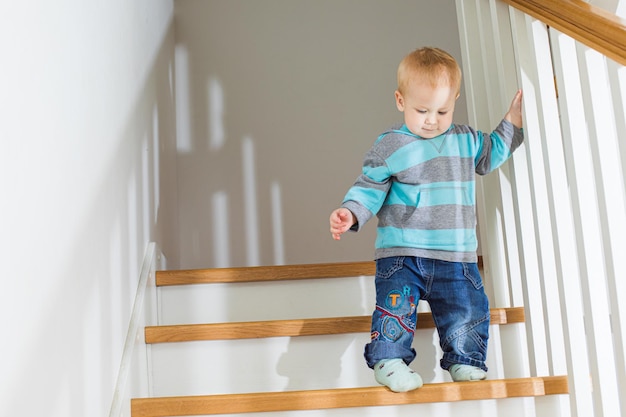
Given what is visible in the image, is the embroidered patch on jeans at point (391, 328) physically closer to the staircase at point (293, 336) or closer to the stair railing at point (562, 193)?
the staircase at point (293, 336)

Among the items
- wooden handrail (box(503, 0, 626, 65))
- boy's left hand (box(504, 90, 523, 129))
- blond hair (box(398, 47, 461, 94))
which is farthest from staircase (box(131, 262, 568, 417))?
wooden handrail (box(503, 0, 626, 65))

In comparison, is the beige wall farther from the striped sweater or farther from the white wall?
the striped sweater

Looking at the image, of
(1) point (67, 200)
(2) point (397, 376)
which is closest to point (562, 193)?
(2) point (397, 376)

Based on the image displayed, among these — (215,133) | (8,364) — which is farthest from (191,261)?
(8,364)

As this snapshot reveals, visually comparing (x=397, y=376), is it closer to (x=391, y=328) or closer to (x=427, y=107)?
(x=391, y=328)

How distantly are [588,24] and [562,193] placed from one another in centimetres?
38

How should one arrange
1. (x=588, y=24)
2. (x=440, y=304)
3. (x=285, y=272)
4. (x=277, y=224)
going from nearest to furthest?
1. (x=588, y=24)
2. (x=440, y=304)
3. (x=285, y=272)
4. (x=277, y=224)

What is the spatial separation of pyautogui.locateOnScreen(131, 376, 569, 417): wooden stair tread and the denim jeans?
0.47 ft

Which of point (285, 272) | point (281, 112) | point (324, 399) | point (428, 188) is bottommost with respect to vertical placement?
point (324, 399)

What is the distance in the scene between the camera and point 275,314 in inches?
83.7

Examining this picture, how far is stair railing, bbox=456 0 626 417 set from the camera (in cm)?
128

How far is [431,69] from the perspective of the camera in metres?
1.68

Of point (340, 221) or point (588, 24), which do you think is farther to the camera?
point (340, 221)

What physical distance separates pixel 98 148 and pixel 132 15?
677 mm
